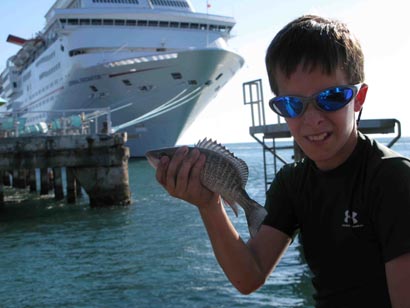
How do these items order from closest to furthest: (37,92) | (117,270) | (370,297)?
(370,297), (117,270), (37,92)

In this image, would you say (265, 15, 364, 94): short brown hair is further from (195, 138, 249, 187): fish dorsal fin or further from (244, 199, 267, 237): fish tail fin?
(244, 199, 267, 237): fish tail fin

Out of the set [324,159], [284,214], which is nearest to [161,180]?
[284,214]

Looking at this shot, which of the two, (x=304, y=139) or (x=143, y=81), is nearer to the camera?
(x=304, y=139)

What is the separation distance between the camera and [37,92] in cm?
4869

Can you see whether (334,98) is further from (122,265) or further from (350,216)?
(122,265)

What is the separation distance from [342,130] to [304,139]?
0.13m

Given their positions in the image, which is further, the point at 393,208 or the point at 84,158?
Result: the point at 84,158

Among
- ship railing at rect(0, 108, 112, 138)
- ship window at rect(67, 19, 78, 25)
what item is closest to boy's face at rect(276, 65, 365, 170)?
ship railing at rect(0, 108, 112, 138)

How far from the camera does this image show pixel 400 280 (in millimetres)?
1639

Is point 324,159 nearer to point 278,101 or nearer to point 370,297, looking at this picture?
point 278,101

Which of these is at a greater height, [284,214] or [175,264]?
[284,214]

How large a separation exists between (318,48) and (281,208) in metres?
0.68

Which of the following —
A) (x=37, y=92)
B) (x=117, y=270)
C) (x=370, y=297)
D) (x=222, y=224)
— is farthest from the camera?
(x=37, y=92)

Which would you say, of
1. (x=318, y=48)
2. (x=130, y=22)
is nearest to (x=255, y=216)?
(x=318, y=48)
